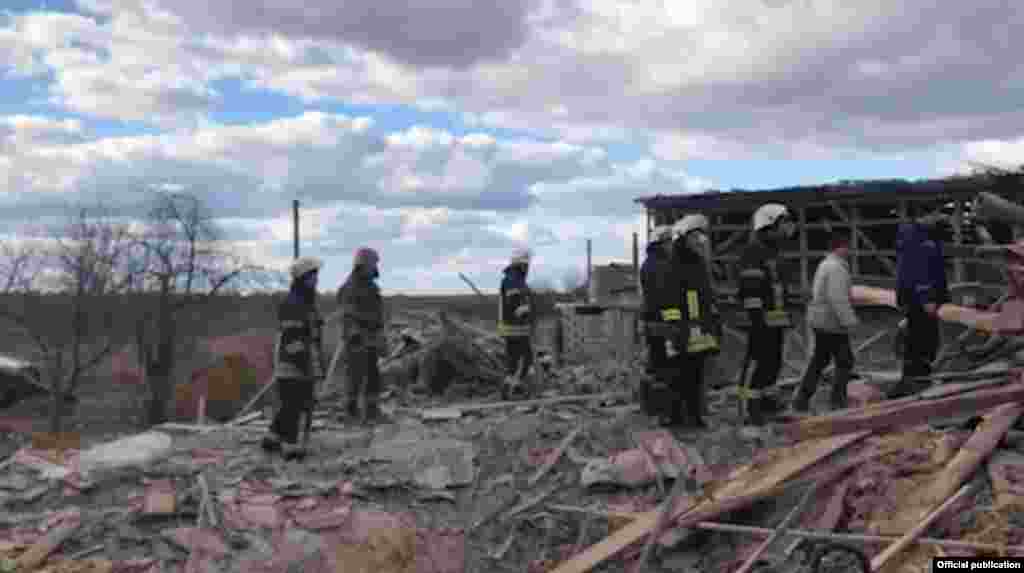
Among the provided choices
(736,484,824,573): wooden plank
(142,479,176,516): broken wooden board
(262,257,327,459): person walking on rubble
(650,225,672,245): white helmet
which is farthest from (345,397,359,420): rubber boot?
(736,484,824,573): wooden plank

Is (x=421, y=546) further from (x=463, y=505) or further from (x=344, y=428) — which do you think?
(x=344, y=428)

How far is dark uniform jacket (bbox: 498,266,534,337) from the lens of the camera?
12.8 meters

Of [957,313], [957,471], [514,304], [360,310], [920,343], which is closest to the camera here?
[957,471]

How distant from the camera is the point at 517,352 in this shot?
13109 mm

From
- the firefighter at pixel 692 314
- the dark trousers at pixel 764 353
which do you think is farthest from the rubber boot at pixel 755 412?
the firefighter at pixel 692 314

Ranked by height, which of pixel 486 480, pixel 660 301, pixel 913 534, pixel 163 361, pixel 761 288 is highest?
pixel 761 288

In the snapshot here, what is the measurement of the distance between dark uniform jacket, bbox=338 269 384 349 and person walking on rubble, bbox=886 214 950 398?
5.50 meters

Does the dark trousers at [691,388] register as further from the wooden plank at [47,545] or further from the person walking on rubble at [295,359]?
the wooden plank at [47,545]

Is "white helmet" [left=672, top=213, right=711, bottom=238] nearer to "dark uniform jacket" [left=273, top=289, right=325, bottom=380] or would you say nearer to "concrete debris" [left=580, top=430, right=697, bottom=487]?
"concrete debris" [left=580, top=430, right=697, bottom=487]

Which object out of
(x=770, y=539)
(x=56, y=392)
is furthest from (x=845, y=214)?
(x=56, y=392)

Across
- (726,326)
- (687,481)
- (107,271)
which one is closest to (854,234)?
(726,326)

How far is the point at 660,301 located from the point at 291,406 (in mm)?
3610

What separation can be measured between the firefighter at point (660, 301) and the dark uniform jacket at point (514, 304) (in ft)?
10.1

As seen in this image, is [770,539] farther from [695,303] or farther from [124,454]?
[124,454]
